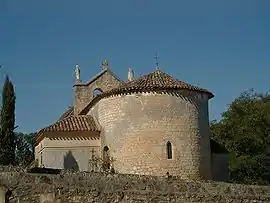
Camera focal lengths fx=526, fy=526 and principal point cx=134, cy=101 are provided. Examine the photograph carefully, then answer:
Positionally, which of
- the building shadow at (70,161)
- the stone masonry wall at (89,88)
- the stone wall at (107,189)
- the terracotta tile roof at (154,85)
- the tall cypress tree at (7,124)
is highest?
the stone masonry wall at (89,88)

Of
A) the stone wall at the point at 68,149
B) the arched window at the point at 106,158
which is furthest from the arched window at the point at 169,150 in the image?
the stone wall at the point at 68,149

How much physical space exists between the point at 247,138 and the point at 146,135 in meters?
15.5

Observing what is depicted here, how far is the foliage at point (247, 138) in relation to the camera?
133 ft

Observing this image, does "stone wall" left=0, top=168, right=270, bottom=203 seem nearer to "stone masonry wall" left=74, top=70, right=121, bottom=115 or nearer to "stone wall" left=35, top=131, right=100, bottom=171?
"stone wall" left=35, top=131, right=100, bottom=171

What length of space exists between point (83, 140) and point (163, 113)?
5.66 metres

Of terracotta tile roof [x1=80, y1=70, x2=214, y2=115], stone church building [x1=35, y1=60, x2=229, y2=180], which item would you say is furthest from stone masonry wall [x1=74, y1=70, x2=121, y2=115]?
terracotta tile roof [x1=80, y1=70, x2=214, y2=115]

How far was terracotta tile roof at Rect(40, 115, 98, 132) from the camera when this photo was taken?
31.3 meters

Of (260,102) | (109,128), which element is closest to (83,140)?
(109,128)

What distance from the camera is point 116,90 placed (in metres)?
29.8

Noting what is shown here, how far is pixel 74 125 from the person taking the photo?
105ft

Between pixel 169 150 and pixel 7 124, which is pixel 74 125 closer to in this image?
pixel 7 124

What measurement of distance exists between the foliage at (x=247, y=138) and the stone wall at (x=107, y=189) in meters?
20.3

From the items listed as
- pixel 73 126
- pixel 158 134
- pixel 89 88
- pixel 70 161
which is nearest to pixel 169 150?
pixel 158 134

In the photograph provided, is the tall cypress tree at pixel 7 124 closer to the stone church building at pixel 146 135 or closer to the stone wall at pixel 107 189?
the stone church building at pixel 146 135
